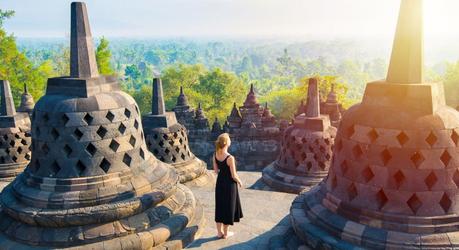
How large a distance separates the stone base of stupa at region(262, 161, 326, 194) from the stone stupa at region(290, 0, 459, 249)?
20.3 feet

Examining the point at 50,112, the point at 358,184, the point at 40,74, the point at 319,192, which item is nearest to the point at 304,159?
the point at 319,192

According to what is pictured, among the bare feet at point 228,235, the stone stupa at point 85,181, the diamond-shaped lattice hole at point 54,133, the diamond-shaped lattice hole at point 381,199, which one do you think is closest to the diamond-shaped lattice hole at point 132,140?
the stone stupa at point 85,181

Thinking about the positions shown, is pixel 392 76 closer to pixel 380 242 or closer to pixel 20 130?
pixel 380 242

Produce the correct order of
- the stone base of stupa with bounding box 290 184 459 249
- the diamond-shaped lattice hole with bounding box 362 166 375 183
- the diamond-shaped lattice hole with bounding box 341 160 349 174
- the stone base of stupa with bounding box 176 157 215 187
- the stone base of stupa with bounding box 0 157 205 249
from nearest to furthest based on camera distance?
the stone base of stupa with bounding box 290 184 459 249, the diamond-shaped lattice hole with bounding box 362 166 375 183, the diamond-shaped lattice hole with bounding box 341 160 349 174, the stone base of stupa with bounding box 0 157 205 249, the stone base of stupa with bounding box 176 157 215 187

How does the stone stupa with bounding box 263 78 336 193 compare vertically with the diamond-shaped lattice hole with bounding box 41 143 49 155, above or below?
below

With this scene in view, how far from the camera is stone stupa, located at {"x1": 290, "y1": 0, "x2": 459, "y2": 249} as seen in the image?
14.2 ft

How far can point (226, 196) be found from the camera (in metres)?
5.71

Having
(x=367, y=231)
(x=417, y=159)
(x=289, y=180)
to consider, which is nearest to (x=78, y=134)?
(x=367, y=231)

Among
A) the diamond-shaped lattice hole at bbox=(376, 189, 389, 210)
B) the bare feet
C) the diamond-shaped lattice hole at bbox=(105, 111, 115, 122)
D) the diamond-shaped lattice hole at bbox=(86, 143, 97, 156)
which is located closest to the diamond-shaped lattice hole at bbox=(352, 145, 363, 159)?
the diamond-shaped lattice hole at bbox=(376, 189, 389, 210)

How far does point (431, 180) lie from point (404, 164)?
389 mm

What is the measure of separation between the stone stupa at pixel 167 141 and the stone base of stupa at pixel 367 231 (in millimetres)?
6759

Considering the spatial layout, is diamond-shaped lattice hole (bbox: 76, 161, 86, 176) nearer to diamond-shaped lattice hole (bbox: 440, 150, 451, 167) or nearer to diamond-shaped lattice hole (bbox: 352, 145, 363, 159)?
diamond-shaped lattice hole (bbox: 352, 145, 363, 159)

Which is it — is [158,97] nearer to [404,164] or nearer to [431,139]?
[404,164]

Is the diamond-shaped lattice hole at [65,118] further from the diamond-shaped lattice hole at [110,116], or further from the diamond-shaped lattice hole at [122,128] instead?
the diamond-shaped lattice hole at [122,128]
